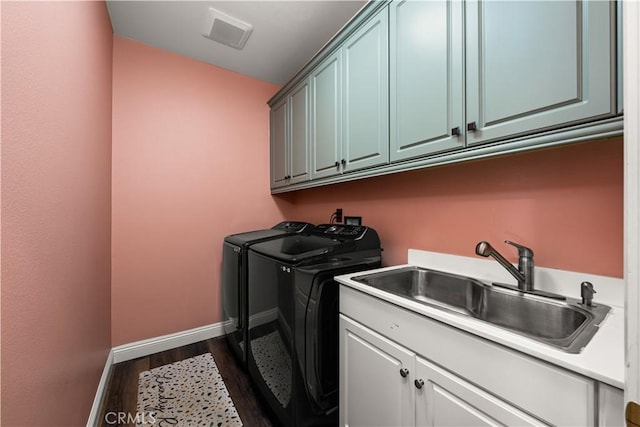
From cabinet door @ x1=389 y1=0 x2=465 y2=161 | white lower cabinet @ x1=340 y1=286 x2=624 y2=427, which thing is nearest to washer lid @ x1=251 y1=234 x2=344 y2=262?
white lower cabinet @ x1=340 y1=286 x2=624 y2=427

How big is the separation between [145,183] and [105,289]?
0.89 metres

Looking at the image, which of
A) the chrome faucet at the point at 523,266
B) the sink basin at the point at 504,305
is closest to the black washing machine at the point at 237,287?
the sink basin at the point at 504,305

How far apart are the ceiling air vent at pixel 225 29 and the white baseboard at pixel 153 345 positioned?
8.38ft

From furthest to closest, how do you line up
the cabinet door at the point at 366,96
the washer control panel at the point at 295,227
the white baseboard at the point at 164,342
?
the washer control panel at the point at 295,227 < the white baseboard at the point at 164,342 < the cabinet door at the point at 366,96

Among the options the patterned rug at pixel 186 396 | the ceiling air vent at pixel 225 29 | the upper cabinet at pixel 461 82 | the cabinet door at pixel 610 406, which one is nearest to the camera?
the cabinet door at pixel 610 406

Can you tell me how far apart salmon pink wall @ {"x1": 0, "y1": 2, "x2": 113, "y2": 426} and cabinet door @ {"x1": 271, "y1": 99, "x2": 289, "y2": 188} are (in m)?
1.38

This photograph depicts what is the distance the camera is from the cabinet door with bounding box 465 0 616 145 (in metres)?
0.75

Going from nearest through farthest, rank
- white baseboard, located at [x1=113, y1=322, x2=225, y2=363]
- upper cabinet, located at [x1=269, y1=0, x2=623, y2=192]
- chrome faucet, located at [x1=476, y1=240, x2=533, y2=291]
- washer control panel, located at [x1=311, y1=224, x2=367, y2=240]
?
upper cabinet, located at [x1=269, y1=0, x2=623, y2=192] < chrome faucet, located at [x1=476, y1=240, x2=533, y2=291] < washer control panel, located at [x1=311, y1=224, x2=367, y2=240] < white baseboard, located at [x1=113, y1=322, x2=225, y2=363]

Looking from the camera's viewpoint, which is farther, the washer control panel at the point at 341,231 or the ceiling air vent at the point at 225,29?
the ceiling air vent at the point at 225,29

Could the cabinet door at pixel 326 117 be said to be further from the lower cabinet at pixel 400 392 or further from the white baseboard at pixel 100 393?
the white baseboard at pixel 100 393

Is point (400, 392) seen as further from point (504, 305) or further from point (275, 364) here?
point (275, 364)

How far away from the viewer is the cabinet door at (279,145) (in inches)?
97.9

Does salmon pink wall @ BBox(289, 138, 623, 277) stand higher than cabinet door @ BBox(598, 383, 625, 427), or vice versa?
salmon pink wall @ BBox(289, 138, 623, 277)

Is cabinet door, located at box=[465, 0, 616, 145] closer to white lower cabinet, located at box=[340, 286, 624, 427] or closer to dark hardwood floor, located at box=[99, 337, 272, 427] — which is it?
white lower cabinet, located at box=[340, 286, 624, 427]
